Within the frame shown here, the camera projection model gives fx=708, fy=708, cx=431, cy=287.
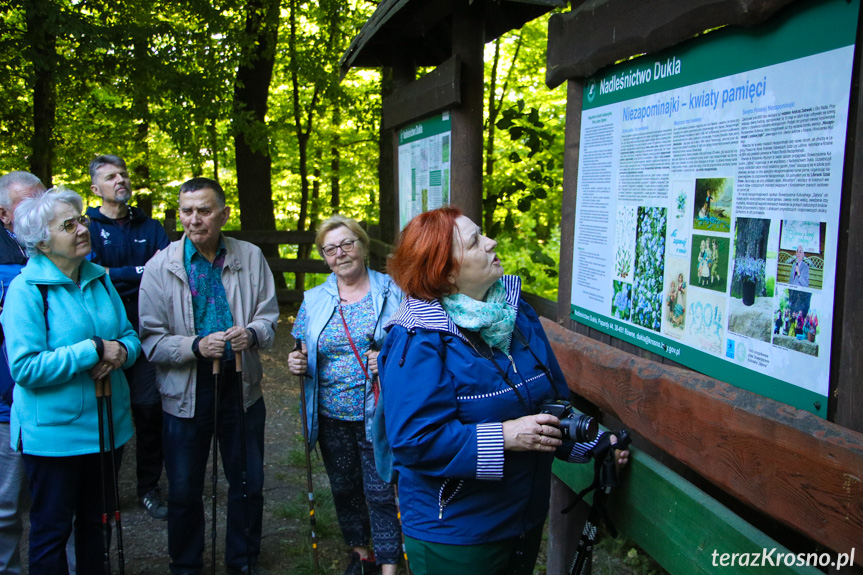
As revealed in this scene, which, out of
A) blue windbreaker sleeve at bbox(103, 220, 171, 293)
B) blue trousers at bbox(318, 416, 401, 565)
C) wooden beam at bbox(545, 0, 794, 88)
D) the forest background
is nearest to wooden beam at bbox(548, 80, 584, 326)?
wooden beam at bbox(545, 0, 794, 88)

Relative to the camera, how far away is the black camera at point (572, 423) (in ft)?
7.89

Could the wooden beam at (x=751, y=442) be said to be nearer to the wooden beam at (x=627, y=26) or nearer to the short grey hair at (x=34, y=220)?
the wooden beam at (x=627, y=26)

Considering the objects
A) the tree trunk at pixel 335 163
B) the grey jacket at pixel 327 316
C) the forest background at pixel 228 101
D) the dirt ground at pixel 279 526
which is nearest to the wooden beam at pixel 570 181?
the grey jacket at pixel 327 316

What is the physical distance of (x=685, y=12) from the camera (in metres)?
2.42

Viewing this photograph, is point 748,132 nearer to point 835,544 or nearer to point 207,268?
point 835,544

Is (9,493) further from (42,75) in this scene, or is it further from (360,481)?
(42,75)

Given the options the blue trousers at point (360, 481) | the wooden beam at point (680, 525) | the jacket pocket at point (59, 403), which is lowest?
the blue trousers at point (360, 481)

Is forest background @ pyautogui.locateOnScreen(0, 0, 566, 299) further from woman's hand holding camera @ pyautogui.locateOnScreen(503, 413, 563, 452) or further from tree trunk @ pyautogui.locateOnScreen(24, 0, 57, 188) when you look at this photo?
woman's hand holding camera @ pyautogui.locateOnScreen(503, 413, 563, 452)

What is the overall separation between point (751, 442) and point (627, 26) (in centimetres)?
167

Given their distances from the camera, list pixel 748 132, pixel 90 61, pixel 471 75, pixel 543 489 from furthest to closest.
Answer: pixel 90 61 → pixel 471 75 → pixel 543 489 → pixel 748 132

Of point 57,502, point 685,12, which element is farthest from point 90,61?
point 685,12

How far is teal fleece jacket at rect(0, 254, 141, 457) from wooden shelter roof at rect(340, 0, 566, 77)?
2.56 m

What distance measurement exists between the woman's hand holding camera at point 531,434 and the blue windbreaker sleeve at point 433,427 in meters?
0.03

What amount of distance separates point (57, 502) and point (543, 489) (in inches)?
93.8
